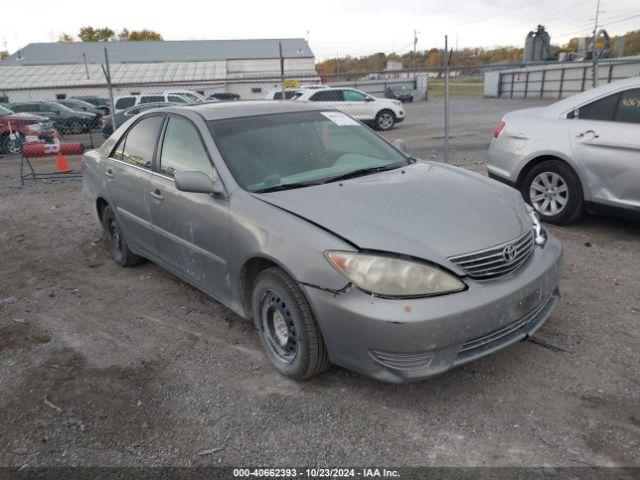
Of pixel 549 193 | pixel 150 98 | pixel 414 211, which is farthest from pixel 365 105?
pixel 414 211

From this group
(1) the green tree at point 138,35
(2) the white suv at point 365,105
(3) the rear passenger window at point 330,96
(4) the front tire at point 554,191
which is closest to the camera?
(4) the front tire at point 554,191

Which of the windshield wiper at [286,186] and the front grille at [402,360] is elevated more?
the windshield wiper at [286,186]

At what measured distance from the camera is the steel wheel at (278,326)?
3.07m

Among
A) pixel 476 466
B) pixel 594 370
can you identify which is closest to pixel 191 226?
pixel 476 466

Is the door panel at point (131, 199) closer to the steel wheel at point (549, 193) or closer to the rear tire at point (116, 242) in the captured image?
the rear tire at point (116, 242)

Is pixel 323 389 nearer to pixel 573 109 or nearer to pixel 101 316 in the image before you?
pixel 101 316

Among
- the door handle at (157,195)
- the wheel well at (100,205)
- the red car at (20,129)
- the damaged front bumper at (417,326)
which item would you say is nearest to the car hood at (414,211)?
the damaged front bumper at (417,326)

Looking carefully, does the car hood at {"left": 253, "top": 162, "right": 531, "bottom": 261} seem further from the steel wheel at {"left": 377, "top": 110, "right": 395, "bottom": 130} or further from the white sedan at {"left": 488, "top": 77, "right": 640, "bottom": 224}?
the steel wheel at {"left": 377, "top": 110, "right": 395, "bottom": 130}

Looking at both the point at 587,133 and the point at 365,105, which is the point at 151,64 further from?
the point at 587,133

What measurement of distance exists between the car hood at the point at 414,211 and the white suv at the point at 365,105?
616 inches

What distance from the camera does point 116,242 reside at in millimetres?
5312

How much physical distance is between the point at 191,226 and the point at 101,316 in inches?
48.8

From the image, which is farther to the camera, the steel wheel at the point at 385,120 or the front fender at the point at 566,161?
the steel wheel at the point at 385,120

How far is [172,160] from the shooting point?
4.04 metres
